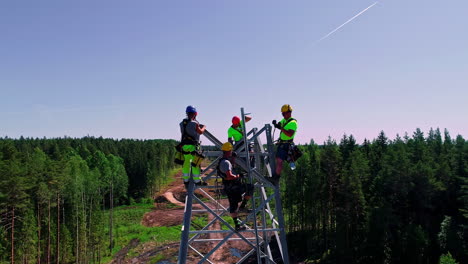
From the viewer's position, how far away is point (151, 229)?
206 feet

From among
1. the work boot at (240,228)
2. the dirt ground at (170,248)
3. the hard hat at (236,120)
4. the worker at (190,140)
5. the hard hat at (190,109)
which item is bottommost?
the dirt ground at (170,248)

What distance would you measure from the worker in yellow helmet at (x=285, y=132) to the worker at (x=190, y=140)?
206 cm

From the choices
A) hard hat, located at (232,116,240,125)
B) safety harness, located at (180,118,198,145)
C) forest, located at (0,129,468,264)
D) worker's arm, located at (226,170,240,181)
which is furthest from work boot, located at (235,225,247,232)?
forest, located at (0,129,468,264)

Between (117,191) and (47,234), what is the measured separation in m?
48.7

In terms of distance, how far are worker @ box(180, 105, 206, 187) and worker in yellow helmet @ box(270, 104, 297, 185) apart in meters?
2.06

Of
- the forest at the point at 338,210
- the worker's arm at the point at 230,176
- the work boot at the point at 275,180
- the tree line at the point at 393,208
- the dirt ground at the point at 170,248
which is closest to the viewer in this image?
the worker's arm at the point at 230,176

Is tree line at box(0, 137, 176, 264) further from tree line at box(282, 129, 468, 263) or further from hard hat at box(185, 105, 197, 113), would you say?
tree line at box(282, 129, 468, 263)

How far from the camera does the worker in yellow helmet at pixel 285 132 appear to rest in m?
8.72

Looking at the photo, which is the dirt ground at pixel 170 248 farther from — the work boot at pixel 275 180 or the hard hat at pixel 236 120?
the work boot at pixel 275 180

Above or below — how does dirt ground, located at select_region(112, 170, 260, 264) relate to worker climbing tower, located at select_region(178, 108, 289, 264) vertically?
below

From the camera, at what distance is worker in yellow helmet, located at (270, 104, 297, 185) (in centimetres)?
872

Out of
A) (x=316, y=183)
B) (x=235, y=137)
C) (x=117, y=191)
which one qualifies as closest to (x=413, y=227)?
(x=316, y=183)

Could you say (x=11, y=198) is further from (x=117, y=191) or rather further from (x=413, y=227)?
(x=117, y=191)

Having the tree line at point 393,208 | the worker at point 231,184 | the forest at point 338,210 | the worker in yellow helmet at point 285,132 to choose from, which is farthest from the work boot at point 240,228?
the tree line at point 393,208
